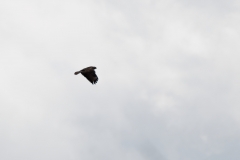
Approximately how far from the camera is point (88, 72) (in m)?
44.3

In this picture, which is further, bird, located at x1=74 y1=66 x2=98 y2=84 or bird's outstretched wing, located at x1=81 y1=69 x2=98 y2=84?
bird's outstretched wing, located at x1=81 y1=69 x2=98 y2=84

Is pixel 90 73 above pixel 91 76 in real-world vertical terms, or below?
above

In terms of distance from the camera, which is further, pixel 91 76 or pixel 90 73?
pixel 91 76

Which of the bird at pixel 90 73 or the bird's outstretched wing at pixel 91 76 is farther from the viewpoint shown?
the bird's outstretched wing at pixel 91 76
